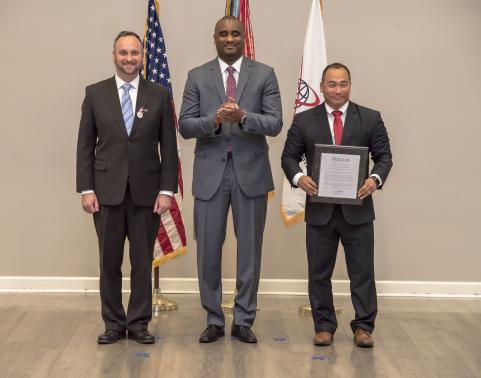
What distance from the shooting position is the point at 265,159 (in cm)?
469

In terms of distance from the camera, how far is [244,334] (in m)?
4.66

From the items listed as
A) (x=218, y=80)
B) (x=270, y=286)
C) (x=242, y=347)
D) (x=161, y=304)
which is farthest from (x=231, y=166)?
(x=270, y=286)

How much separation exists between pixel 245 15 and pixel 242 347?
2351 millimetres

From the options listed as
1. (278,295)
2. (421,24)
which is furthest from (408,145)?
(278,295)

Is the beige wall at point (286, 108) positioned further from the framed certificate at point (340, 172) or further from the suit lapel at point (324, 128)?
the framed certificate at point (340, 172)

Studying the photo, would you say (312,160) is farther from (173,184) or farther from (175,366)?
(175,366)

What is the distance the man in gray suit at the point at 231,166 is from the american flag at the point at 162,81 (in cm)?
89

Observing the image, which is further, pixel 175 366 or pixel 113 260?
pixel 113 260

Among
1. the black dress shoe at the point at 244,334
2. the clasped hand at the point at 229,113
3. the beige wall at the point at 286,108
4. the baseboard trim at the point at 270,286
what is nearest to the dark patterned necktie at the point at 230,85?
the clasped hand at the point at 229,113

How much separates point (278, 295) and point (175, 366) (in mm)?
2132

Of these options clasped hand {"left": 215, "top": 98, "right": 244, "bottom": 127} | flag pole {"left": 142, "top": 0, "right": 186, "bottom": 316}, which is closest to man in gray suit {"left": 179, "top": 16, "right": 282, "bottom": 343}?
clasped hand {"left": 215, "top": 98, "right": 244, "bottom": 127}

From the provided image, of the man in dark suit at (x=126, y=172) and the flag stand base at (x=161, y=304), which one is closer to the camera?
the man in dark suit at (x=126, y=172)

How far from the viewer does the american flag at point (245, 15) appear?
5.64 m

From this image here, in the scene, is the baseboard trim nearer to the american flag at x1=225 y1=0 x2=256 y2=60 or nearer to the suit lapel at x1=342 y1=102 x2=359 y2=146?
the american flag at x1=225 y1=0 x2=256 y2=60
